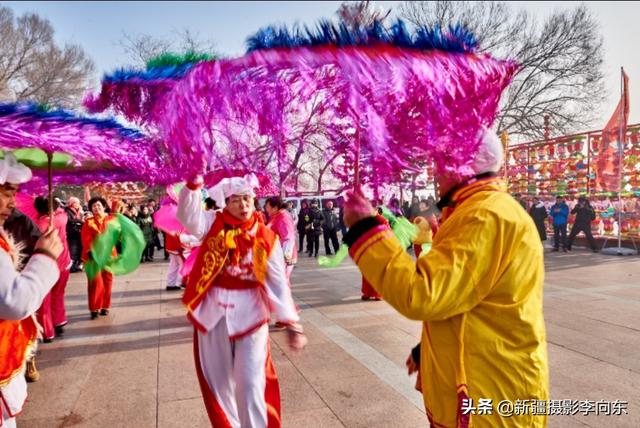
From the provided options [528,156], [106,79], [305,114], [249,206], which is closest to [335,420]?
[249,206]

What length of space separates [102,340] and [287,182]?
4526 mm

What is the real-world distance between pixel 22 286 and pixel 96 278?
513 centimetres

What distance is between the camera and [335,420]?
3236 mm

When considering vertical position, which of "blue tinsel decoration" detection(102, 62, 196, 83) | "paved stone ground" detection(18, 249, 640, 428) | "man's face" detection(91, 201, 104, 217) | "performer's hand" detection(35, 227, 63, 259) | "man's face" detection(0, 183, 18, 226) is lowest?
"paved stone ground" detection(18, 249, 640, 428)

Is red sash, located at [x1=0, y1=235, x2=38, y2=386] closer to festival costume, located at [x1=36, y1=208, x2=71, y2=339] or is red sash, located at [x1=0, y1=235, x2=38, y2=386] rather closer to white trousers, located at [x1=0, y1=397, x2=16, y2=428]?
white trousers, located at [x1=0, y1=397, x2=16, y2=428]

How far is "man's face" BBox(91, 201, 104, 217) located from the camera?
20.4 feet

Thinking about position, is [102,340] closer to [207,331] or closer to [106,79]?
[207,331]

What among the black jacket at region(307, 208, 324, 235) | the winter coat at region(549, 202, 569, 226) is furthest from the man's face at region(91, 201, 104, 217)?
the winter coat at region(549, 202, 569, 226)

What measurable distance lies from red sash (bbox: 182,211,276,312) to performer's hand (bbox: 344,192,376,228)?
128 cm

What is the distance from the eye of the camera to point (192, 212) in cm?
276

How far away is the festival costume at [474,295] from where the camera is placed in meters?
1.42

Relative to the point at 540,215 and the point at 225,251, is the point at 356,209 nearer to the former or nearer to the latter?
the point at 225,251

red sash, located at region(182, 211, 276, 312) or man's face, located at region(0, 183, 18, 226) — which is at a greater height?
man's face, located at region(0, 183, 18, 226)

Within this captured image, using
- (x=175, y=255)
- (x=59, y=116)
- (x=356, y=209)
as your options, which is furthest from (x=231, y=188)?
(x=175, y=255)
